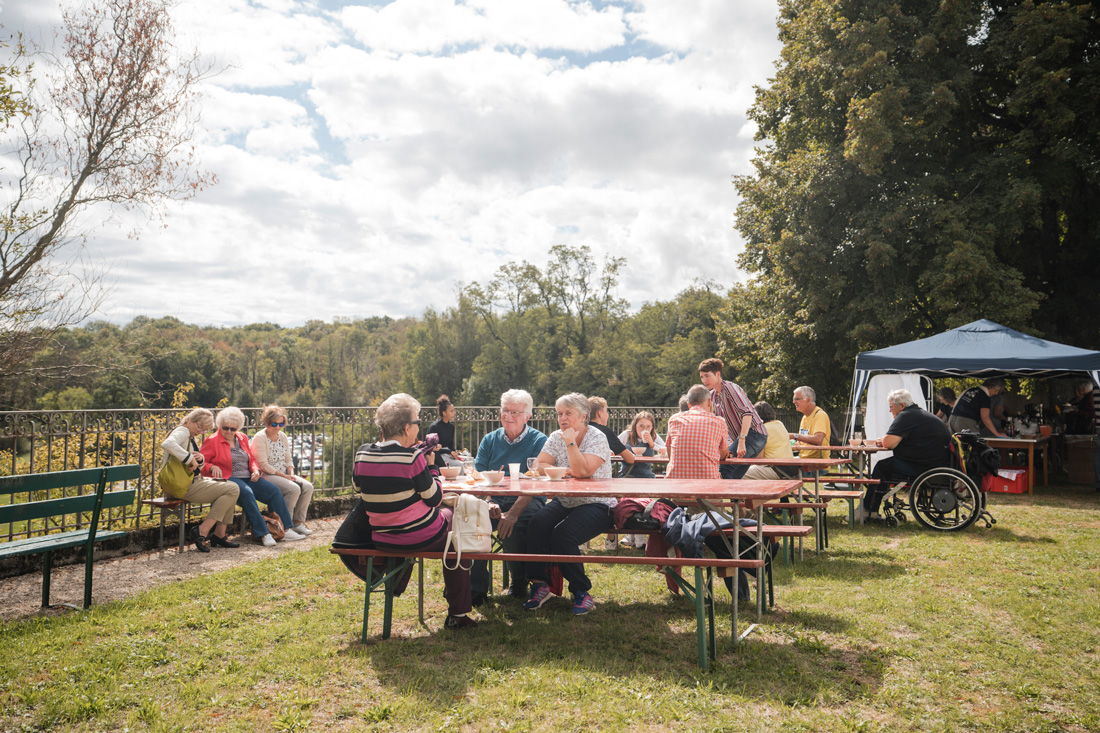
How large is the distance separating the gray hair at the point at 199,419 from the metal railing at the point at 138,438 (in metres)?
0.38

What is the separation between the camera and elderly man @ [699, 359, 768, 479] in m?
7.04

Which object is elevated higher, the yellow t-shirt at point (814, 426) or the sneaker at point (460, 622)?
the yellow t-shirt at point (814, 426)

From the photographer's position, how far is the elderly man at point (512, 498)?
15.4 feet

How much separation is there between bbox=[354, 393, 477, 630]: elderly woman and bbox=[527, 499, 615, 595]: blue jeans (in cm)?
65

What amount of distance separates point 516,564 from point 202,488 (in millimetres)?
3612

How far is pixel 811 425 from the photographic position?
8305mm

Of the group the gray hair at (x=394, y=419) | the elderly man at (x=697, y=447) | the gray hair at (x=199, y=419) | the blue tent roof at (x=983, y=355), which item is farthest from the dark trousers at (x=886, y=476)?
the gray hair at (x=199, y=419)

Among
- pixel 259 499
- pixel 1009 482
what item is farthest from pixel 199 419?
pixel 1009 482

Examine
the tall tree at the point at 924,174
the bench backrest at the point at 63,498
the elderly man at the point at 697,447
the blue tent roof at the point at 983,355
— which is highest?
the tall tree at the point at 924,174

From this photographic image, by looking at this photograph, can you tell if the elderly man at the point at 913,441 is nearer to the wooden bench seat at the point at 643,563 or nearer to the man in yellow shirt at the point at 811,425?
the man in yellow shirt at the point at 811,425

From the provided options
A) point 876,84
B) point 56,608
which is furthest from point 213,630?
point 876,84

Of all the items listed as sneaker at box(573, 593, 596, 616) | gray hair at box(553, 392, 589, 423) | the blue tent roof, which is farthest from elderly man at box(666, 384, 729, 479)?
the blue tent roof

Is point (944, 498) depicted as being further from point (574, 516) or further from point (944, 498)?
Result: point (574, 516)

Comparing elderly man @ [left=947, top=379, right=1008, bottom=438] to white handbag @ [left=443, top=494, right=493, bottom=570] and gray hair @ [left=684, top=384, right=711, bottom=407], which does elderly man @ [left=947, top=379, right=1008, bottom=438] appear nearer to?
gray hair @ [left=684, top=384, right=711, bottom=407]
